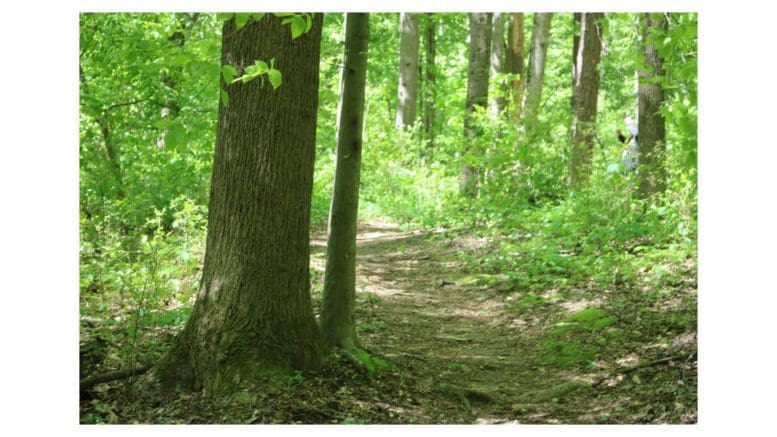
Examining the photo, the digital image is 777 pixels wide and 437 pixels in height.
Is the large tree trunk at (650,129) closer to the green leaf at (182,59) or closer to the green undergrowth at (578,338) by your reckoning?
the green undergrowth at (578,338)

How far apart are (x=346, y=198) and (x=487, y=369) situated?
1615 millimetres

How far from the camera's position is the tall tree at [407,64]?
1474 centimetres

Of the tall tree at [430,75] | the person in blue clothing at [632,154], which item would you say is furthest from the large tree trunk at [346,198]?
the tall tree at [430,75]

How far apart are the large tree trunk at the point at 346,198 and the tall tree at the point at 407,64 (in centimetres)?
1001

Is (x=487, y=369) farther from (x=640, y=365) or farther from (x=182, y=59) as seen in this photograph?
(x=182, y=59)

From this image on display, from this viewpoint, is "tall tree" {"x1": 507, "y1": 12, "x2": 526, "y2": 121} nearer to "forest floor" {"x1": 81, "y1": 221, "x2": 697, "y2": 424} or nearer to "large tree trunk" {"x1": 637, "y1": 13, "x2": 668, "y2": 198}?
"large tree trunk" {"x1": 637, "y1": 13, "x2": 668, "y2": 198}

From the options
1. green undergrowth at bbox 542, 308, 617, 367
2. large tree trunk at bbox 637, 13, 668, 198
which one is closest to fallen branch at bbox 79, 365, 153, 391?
green undergrowth at bbox 542, 308, 617, 367

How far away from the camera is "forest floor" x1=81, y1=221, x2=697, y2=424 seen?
383 centimetres

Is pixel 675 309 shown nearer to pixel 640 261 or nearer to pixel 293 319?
pixel 640 261

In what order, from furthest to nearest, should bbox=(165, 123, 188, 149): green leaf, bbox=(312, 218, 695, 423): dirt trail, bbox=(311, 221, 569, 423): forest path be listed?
bbox=(311, 221, 569, 423): forest path → bbox=(312, 218, 695, 423): dirt trail → bbox=(165, 123, 188, 149): green leaf

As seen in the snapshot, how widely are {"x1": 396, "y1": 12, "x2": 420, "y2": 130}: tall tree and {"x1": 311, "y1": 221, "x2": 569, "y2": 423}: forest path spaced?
6.12m

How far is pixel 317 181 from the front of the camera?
47.0 feet

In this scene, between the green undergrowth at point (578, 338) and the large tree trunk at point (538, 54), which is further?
the large tree trunk at point (538, 54)
